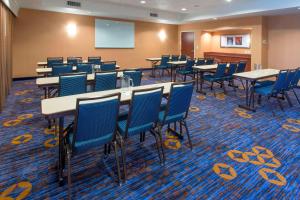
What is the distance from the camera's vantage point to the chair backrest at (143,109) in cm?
227

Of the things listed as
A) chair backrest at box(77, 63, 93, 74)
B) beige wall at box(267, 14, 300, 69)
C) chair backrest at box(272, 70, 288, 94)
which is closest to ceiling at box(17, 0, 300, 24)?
beige wall at box(267, 14, 300, 69)

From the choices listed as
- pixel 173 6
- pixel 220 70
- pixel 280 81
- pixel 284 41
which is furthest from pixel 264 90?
pixel 173 6

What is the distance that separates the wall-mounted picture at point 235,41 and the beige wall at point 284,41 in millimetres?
1430

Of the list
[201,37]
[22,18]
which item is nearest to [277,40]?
[201,37]

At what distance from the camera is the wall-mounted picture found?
9.96m

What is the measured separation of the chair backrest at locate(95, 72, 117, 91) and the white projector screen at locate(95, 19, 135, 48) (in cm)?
635

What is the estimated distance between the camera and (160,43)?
12.1 metres

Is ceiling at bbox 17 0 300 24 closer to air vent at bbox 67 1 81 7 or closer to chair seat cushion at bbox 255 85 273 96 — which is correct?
air vent at bbox 67 1 81 7

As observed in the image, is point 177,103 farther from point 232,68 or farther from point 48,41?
point 48,41

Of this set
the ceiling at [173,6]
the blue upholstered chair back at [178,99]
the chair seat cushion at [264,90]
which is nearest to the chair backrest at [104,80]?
the blue upholstered chair back at [178,99]

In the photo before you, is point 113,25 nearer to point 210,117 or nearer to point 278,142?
point 210,117

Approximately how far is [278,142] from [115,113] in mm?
2623

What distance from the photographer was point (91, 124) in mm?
2008

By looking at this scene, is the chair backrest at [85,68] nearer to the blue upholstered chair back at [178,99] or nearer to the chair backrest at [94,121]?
the blue upholstered chair back at [178,99]
